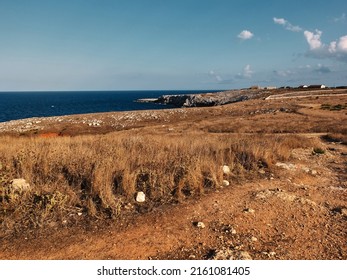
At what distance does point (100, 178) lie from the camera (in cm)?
701

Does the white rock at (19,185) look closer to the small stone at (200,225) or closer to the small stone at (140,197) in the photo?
the small stone at (140,197)

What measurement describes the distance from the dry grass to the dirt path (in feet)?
1.63

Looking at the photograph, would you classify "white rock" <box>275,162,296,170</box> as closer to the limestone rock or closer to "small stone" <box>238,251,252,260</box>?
"small stone" <box>238,251,252,260</box>

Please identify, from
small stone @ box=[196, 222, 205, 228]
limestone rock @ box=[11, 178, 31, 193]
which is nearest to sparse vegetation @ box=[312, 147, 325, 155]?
small stone @ box=[196, 222, 205, 228]

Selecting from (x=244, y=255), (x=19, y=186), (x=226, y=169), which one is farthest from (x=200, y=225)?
(x=19, y=186)

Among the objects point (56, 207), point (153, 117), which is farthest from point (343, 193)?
point (153, 117)

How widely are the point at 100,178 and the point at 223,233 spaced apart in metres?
3.10

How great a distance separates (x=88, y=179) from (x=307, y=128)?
1947 centimetres

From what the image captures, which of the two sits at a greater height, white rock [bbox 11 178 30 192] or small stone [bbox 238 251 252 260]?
white rock [bbox 11 178 30 192]

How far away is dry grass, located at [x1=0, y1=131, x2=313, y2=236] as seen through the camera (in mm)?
5988

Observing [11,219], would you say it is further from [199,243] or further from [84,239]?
[199,243]

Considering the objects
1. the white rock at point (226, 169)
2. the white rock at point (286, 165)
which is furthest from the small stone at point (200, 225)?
the white rock at point (286, 165)

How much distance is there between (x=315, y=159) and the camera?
11.2 m

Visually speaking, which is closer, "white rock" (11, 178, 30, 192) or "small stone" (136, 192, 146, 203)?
"white rock" (11, 178, 30, 192)
